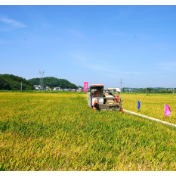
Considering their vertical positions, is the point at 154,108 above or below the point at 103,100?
below

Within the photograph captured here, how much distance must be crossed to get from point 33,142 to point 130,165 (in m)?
2.50

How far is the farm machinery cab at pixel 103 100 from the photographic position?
11789 millimetres

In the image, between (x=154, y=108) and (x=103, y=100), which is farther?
(x=154, y=108)

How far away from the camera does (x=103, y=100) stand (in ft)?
40.2

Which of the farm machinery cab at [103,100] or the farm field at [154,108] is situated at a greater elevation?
the farm machinery cab at [103,100]

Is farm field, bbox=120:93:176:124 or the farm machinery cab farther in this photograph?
the farm machinery cab

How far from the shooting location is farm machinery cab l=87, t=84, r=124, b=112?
11789mm

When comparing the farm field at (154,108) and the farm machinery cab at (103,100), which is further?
the farm machinery cab at (103,100)

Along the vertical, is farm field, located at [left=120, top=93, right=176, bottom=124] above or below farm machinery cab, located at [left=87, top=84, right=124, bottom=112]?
below
